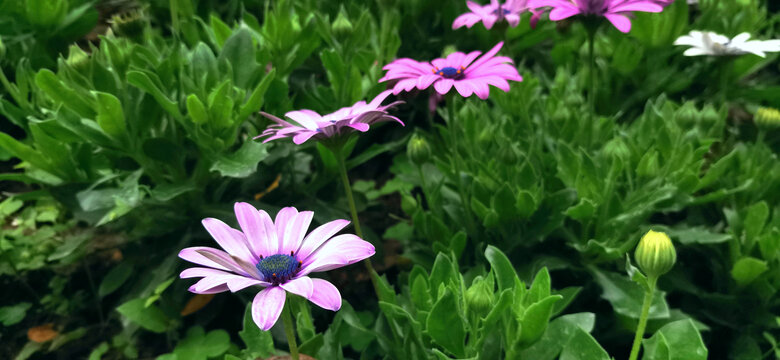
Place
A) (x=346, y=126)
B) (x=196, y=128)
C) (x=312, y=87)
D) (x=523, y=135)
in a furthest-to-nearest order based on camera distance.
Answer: (x=523, y=135)
(x=312, y=87)
(x=196, y=128)
(x=346, y=126)

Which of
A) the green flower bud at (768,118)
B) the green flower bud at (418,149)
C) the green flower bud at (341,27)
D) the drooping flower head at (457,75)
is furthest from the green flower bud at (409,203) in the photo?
the green flower bud at (768,118)

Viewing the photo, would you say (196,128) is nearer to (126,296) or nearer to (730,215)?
(126,296)

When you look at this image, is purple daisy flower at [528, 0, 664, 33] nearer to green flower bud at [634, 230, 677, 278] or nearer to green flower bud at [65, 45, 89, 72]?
green flower bud at [634, 230, 677, 278]

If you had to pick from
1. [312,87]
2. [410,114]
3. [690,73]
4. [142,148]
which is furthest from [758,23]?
[142,148]

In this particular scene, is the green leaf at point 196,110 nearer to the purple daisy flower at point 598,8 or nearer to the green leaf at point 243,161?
the green leaf at point 243,161

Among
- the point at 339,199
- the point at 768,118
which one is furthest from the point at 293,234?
the point at 768,118

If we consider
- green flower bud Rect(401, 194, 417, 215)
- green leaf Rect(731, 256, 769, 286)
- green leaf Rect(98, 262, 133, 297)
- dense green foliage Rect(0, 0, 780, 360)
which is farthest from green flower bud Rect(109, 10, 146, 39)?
green leaf Rect(731, 256, 769, 286)
